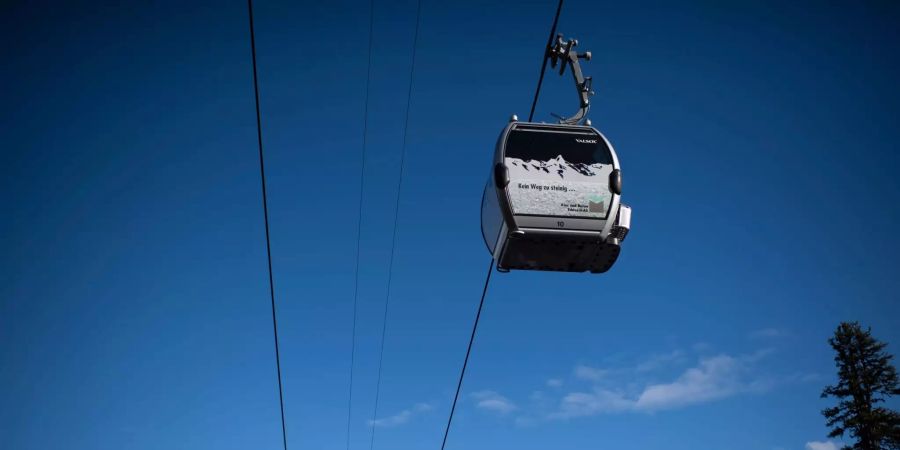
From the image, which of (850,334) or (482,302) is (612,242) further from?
(850,334)

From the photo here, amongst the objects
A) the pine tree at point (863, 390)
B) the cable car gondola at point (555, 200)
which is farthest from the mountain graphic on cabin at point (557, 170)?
the pine tree at point (863, 390)

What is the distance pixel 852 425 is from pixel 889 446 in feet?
4.70

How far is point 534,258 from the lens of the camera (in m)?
7.04

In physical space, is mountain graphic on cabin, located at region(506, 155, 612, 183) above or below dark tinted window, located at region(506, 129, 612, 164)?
below

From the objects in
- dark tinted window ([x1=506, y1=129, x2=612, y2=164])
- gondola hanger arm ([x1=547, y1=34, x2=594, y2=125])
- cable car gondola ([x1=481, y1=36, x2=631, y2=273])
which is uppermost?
gondola hanger arm ([x1=547, y1=34, x2=594, y2=125])

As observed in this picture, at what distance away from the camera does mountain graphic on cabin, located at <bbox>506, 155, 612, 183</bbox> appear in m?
6.74

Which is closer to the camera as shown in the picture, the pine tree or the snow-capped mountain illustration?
the snow-capped mountain illustration

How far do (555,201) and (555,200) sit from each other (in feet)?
0.04

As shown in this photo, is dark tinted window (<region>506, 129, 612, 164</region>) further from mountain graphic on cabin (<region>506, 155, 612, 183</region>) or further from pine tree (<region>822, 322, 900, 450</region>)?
pine tree (<region>822, 322, 900, 450</region>)

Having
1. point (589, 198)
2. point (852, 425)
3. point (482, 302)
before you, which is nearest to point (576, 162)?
point (589, 198)

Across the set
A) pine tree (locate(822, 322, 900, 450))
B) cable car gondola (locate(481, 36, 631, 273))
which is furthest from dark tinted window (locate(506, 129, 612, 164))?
pine tree (locate(822, 322, 900, 450))

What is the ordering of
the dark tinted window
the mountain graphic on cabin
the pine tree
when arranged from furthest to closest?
1. the pine tree
2. the dark tinted window
3. the mountain graphic on cabin

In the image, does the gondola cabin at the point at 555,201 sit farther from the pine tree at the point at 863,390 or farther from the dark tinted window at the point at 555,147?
the pine tree at the point at 863,390

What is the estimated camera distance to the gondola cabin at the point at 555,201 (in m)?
6.54
